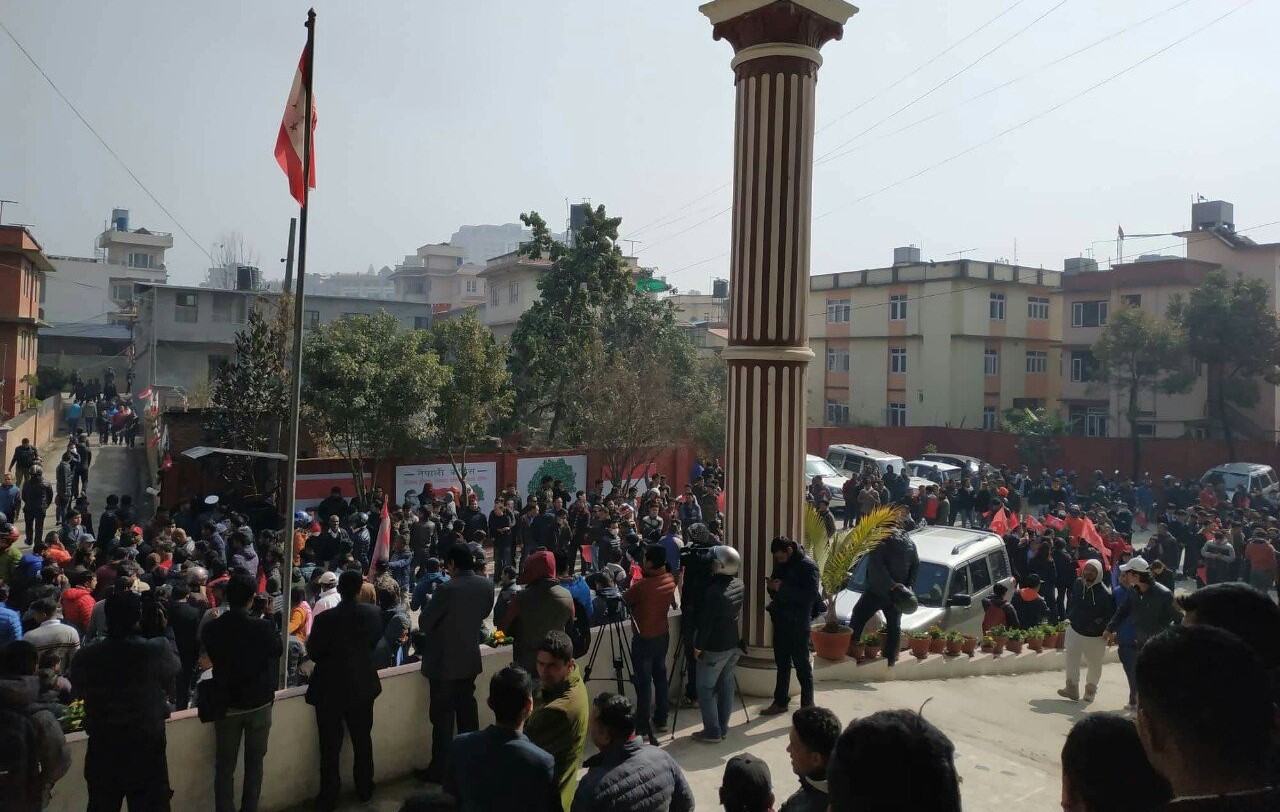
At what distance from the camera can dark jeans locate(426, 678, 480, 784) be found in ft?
22.4

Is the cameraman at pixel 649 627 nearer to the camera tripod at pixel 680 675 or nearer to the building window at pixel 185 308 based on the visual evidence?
the camera tripod at pixel 680 675

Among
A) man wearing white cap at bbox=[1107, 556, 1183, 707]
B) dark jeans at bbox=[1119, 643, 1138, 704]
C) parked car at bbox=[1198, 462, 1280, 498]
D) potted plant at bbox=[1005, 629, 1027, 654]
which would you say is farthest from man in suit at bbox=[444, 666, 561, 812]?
parked car at bbox=[1198, 462, 1280, 498]

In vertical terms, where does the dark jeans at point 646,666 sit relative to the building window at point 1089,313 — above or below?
below

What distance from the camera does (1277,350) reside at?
33.3 m

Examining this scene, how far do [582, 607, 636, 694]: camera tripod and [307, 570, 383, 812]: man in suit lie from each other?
2.00 m

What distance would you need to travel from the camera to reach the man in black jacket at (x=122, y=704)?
5293mm

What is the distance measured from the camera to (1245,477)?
92.8 ft

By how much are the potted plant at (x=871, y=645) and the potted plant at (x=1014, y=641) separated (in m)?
2.10

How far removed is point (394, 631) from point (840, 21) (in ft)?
21.8

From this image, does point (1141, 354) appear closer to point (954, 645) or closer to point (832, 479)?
point (832, 479)

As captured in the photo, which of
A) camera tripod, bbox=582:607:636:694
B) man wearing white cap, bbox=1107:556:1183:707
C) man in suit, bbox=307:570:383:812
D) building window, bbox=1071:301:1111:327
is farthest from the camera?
building window, bbox=1071:301:1111:327

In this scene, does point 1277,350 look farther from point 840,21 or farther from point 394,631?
point 394,631

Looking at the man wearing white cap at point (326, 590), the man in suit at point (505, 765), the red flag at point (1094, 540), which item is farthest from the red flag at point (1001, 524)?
the man in suit at point (505, 765)

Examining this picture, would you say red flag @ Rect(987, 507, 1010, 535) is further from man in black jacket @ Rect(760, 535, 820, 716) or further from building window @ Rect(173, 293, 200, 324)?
building window @ Rect(173, 293, 200, 324)
